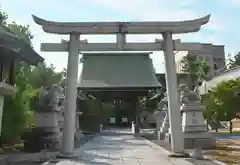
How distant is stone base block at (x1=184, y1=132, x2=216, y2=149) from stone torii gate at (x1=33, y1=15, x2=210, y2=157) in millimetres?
5176

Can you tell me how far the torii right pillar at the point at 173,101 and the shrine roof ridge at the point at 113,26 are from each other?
45 centimetres

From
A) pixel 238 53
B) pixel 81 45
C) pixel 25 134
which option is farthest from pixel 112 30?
pixel 238 53

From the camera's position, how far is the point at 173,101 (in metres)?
10.7

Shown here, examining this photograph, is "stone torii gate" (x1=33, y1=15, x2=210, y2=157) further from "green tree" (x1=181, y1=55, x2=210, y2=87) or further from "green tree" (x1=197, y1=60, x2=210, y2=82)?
"green tree" (x1=197, y1=60, x2=210, y2=82)

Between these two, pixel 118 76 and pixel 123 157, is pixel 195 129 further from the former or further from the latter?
pixel 118 76

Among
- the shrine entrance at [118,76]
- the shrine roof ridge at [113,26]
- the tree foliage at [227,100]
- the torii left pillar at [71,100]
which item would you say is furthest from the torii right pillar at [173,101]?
the shrine entrance at [118,76]

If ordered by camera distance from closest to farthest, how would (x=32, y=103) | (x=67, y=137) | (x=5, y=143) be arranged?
(x=67, y=137), (x=5, y=143), (x=32, y=103)

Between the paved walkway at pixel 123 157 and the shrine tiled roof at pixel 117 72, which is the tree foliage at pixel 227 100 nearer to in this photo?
the shrine tiled roof at pixel 117 72

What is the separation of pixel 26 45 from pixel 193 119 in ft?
32.5

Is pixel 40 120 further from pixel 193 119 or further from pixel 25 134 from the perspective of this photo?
pixel 193 119

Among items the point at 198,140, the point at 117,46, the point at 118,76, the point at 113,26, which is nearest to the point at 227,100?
the point at 198,140

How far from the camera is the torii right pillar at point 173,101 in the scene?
10625 mm

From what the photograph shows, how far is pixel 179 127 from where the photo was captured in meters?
10.6

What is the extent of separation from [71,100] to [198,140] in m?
8.22
